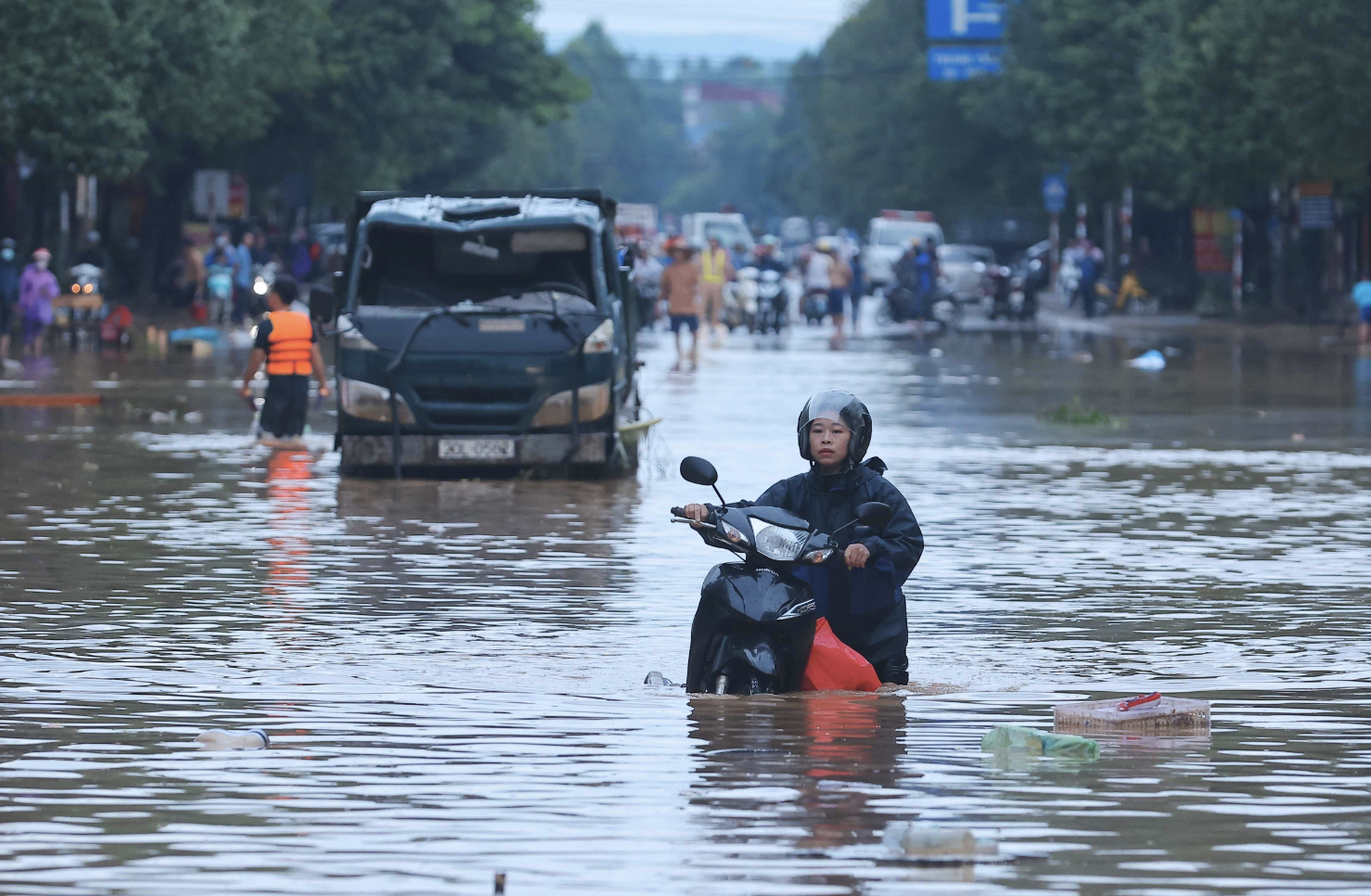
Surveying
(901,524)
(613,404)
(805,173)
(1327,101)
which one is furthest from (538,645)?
(805,173)

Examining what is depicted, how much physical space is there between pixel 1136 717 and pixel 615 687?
79.3 inches

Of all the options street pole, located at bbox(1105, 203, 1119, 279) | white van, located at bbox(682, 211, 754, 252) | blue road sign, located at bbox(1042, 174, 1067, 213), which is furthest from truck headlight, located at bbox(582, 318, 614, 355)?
white van, located at bbox(682, 211, 754, 252)

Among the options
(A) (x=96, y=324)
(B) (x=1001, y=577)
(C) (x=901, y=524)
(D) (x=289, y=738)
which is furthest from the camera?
(A) (x=96, y=324)

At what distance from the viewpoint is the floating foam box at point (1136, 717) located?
846 centimetres

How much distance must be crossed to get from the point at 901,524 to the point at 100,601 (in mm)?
4379

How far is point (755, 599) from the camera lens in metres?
8.92

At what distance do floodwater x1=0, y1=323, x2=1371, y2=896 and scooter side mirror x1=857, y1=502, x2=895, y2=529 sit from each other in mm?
663

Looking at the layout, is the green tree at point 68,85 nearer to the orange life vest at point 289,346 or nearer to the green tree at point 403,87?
the green tree at point 403,87

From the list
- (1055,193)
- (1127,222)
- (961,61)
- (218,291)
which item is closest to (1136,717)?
(218,291)

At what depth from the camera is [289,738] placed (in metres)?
8.30

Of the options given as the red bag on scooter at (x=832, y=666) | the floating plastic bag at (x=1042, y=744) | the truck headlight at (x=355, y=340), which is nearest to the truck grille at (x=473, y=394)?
the truck headlight at (x=355, y=340)

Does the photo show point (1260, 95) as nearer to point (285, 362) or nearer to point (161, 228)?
point (161, 228)

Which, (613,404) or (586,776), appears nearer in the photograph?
(586,776)

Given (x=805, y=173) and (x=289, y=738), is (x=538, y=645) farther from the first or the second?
(x=805, y=173)
